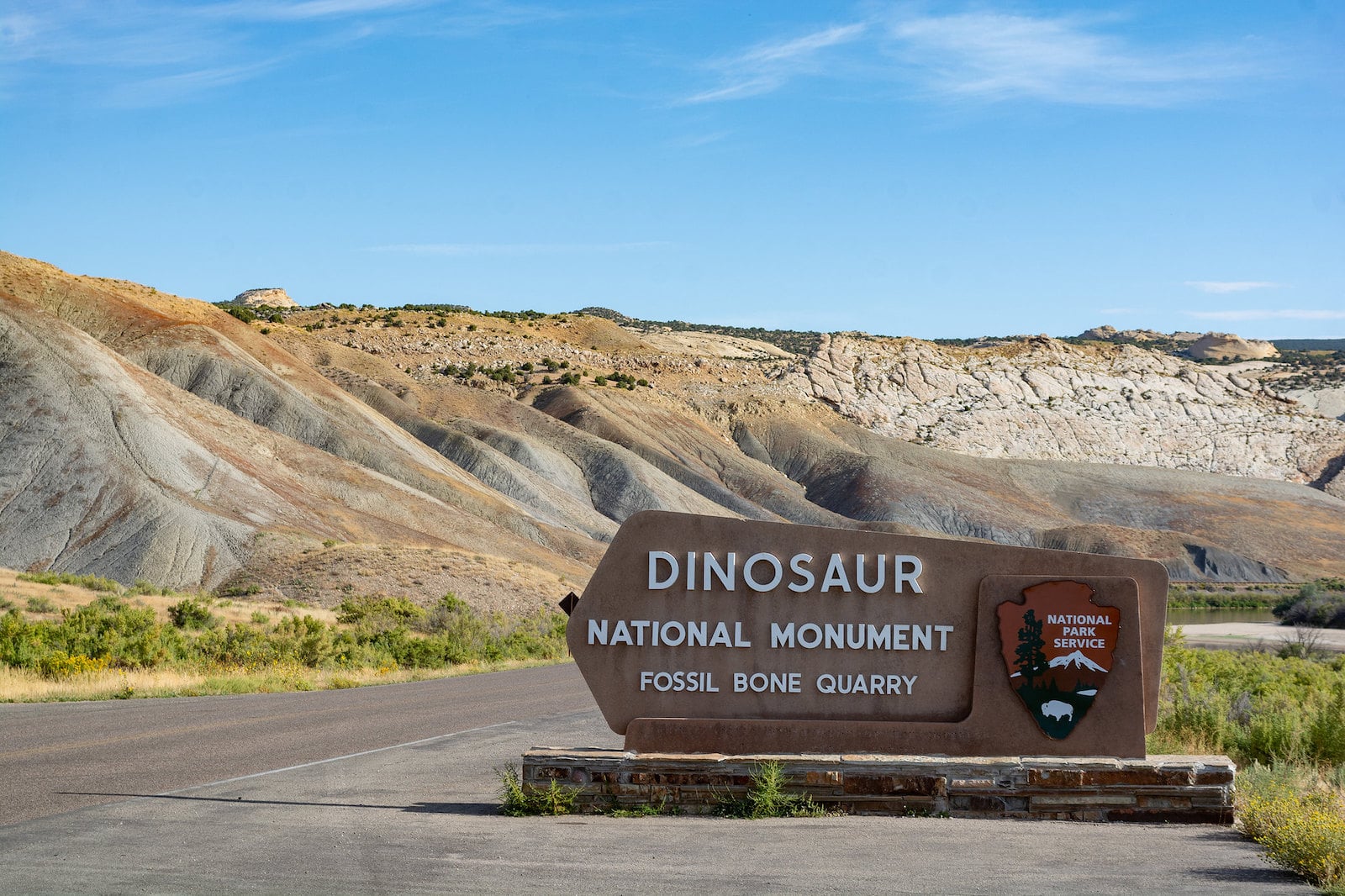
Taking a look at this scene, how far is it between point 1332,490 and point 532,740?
362ft

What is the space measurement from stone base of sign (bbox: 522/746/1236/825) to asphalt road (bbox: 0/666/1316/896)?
0.66ft

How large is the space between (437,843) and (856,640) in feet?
12.6

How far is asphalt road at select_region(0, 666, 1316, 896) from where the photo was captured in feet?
26.1

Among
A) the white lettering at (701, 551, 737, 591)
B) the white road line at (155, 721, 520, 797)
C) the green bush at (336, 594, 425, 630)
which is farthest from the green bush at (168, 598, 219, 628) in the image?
the white lettering at (701, 551, 737, 591)

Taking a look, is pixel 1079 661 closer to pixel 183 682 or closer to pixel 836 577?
pixel 836 577

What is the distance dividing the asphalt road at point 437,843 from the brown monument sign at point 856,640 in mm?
984

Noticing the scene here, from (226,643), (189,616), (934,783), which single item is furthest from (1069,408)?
(934,783)

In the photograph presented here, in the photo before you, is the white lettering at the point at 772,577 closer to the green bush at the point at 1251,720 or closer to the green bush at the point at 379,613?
the green bush at the point at 1251,720

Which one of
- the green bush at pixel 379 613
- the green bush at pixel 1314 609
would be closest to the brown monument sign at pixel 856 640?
the green bush at pixel 379 613

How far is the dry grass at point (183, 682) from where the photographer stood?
774 inches

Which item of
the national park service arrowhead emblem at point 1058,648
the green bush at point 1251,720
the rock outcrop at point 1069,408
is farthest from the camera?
the rock outcrop at point 1069,408

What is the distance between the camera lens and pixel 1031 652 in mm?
10891

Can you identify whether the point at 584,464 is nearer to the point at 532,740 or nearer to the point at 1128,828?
the point at 532,740

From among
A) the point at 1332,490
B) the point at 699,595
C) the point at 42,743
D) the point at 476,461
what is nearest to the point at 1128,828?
the point at 699,595
